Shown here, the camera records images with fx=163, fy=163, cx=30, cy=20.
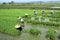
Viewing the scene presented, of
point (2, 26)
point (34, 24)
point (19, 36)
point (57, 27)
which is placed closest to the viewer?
point (19, 36)

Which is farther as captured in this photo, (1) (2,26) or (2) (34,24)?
(2) (34,24)

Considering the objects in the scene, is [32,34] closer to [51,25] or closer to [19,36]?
[19,36]

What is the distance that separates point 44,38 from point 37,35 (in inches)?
37.5

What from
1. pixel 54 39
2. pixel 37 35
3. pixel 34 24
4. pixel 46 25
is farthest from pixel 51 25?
pixel 54 39

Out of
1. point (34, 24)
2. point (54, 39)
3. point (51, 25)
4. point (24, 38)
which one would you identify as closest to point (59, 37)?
point (54, 39)

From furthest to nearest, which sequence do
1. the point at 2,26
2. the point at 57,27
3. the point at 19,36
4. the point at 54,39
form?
the point at 57,27, the point at 2,26, the point at 19,36, the point at 54,39

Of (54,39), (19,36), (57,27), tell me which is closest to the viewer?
(54,39)

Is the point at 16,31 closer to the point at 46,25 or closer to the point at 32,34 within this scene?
the point at 32,34

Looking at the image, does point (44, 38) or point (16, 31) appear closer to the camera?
point (44, 38)

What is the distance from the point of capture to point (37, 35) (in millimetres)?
13016

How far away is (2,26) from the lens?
1466cm

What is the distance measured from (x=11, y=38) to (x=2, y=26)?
2918mm

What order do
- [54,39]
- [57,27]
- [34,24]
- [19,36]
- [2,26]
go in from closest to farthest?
[54,39], [19,36], [2,26], [57,27], [34,24]

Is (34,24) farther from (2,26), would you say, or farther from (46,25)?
(2,26)
